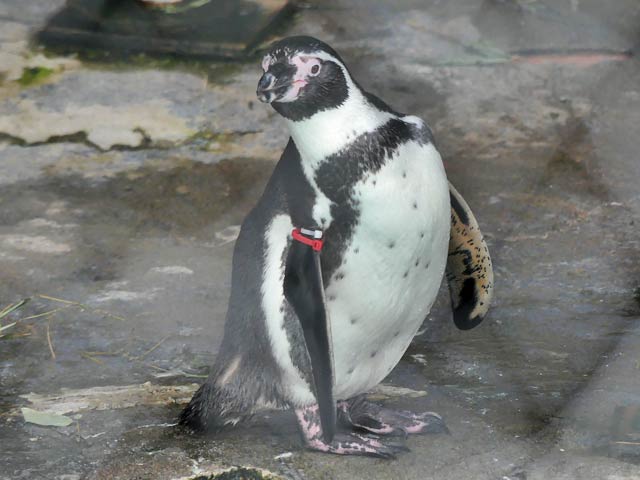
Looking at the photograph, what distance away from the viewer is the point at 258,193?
2.57 m

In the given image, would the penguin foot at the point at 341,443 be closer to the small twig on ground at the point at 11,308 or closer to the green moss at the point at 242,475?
the green moss at the point at 242,475

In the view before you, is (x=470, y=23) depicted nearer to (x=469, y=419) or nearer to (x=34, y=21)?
(x=34, y=21)

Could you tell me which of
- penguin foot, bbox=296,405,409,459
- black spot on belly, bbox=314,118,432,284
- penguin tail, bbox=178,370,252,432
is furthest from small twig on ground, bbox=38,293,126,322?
black spot on belly, bbox=314,118,432,284

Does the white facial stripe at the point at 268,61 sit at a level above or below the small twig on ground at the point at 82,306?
above

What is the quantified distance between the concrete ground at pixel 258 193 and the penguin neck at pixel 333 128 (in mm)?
423

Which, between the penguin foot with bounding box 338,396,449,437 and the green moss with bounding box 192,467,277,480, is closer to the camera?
the green moss with bounding box 192,467,277,480

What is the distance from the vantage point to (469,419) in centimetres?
171

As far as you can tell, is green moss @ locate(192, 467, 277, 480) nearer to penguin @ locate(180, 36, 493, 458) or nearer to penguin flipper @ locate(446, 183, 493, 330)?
penguin @ locate(180, 36, 493, 458)

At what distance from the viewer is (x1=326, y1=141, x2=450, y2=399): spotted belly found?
1.52 m

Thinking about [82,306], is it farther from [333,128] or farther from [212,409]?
[333,128]

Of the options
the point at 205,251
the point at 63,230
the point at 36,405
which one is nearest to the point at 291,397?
the point at 36,405

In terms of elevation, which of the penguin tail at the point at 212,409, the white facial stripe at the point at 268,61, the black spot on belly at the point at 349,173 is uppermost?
the white facial stripe at the point at 268,61

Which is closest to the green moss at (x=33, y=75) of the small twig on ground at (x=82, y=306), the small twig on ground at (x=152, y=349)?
the small twig on ground at (x=82, y=306)

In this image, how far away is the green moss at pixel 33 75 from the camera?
117 inches
